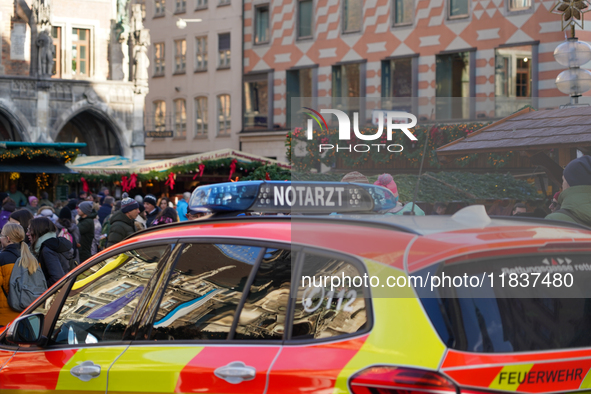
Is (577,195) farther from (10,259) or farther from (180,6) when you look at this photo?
(180,6)

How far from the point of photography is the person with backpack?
6391 millimetres

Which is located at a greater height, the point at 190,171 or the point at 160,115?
the point at 160,115

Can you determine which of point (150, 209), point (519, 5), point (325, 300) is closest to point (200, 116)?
point (519, 5)

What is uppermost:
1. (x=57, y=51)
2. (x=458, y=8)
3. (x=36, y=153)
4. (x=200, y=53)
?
(x=200, y=53)

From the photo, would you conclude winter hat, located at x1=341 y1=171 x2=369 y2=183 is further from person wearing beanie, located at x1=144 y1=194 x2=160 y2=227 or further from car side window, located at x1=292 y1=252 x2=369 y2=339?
person wearing beanie, located at x1=144 y1=194 x2=160 y2=227

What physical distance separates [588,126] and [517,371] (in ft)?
11.2

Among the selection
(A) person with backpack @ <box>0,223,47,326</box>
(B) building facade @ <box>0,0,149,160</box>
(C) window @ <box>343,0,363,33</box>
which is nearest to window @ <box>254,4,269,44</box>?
(C) window @ <box>343,0,363,33</box>

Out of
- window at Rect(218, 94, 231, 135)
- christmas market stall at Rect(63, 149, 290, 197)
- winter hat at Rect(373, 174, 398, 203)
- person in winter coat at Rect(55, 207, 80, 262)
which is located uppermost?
window at Rect(218, 94, 231, 135)

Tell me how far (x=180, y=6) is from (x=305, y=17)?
30.6 ft

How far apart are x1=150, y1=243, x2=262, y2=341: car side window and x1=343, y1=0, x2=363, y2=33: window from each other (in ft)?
98.0

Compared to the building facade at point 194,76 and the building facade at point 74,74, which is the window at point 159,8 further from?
the building facade at point 74,74

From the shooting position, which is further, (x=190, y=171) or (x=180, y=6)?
(x=180, y=6)

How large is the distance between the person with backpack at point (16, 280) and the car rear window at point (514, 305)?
15.9 feet

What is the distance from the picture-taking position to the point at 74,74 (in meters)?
31.8
